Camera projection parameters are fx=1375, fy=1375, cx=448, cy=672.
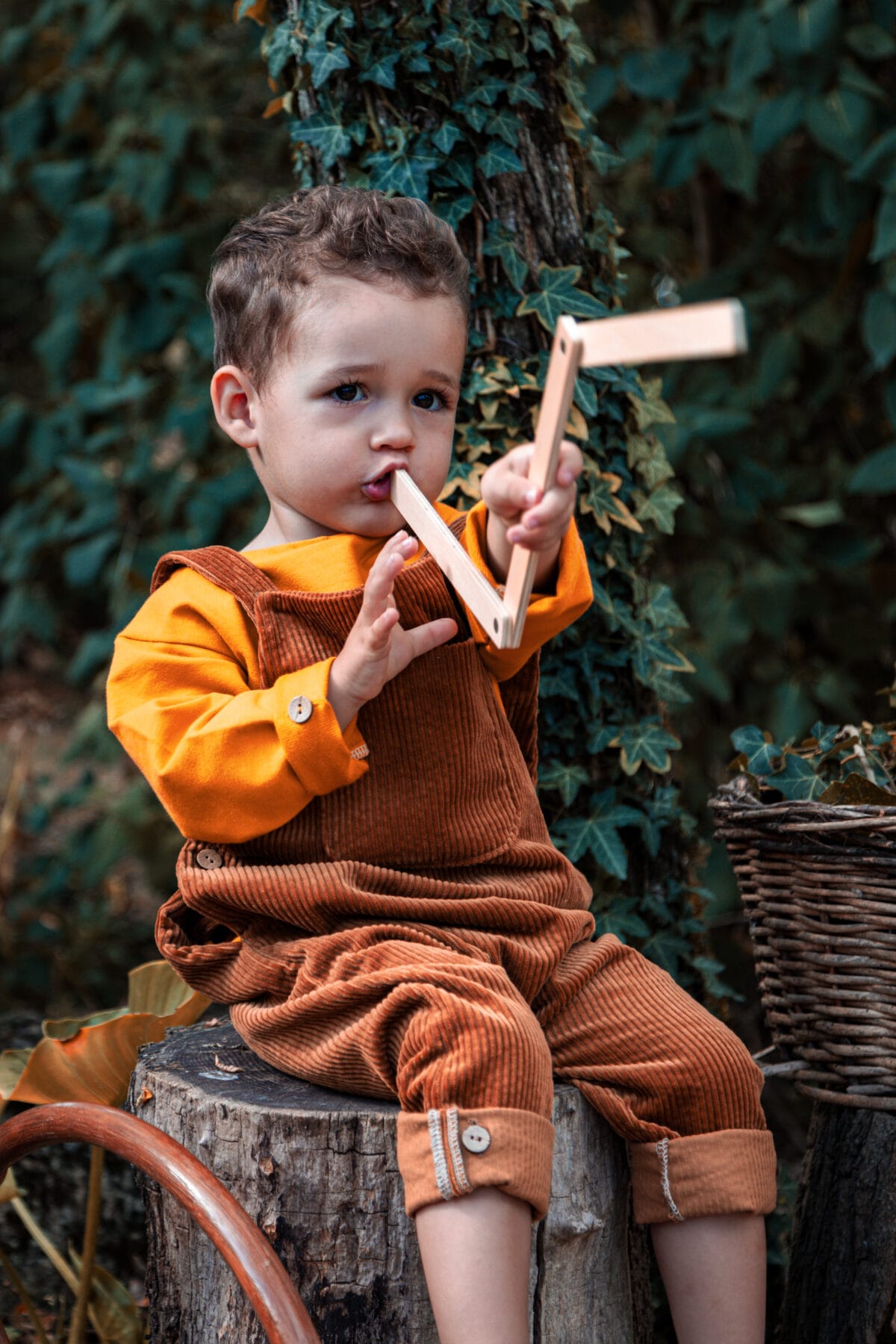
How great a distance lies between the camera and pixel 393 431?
143 centimetres

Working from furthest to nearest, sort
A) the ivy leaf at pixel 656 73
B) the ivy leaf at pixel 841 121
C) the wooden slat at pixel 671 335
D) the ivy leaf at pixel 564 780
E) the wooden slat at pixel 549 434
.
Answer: the ivy leaf at pixel 656 73, the ivy leaf at pixel 841 121, the ivy leaf at pixel 564 780, the wooden slat at pixel 549 434, the wooden slat at pixel 671 335

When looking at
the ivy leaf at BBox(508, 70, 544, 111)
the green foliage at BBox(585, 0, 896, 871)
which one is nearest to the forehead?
the ivy leaf at BBox(508, 70, 544, 111)

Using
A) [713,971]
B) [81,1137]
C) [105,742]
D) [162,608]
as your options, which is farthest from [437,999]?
[105,742]

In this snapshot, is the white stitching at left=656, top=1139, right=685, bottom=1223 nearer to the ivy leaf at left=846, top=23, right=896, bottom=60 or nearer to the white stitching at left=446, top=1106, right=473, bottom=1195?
the white stitching at left=446, top=1106, right=473, bottom=1195

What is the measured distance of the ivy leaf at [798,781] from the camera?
1.72 m

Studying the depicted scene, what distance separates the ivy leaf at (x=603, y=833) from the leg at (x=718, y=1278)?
0.53 metres

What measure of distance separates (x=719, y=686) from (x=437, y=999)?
160 cm

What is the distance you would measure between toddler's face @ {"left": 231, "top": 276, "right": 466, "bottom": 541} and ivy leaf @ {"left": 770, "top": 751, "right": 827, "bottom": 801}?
1.96 feet

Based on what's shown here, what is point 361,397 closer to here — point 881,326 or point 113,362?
point 881,326

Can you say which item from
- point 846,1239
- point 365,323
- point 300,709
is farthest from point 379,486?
point 846,1239

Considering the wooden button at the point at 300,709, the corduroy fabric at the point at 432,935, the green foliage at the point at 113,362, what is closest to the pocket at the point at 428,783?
the corduroy fabric at the point at 432,935

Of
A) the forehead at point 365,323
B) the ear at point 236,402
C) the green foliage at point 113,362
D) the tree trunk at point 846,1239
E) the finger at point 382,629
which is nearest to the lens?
the finger at point 382,629

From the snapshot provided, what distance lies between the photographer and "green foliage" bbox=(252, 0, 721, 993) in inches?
72.2

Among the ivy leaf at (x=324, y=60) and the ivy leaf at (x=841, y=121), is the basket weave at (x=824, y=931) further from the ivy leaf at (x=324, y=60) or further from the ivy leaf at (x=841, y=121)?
the ivy leaf at (x=841, y=121)
